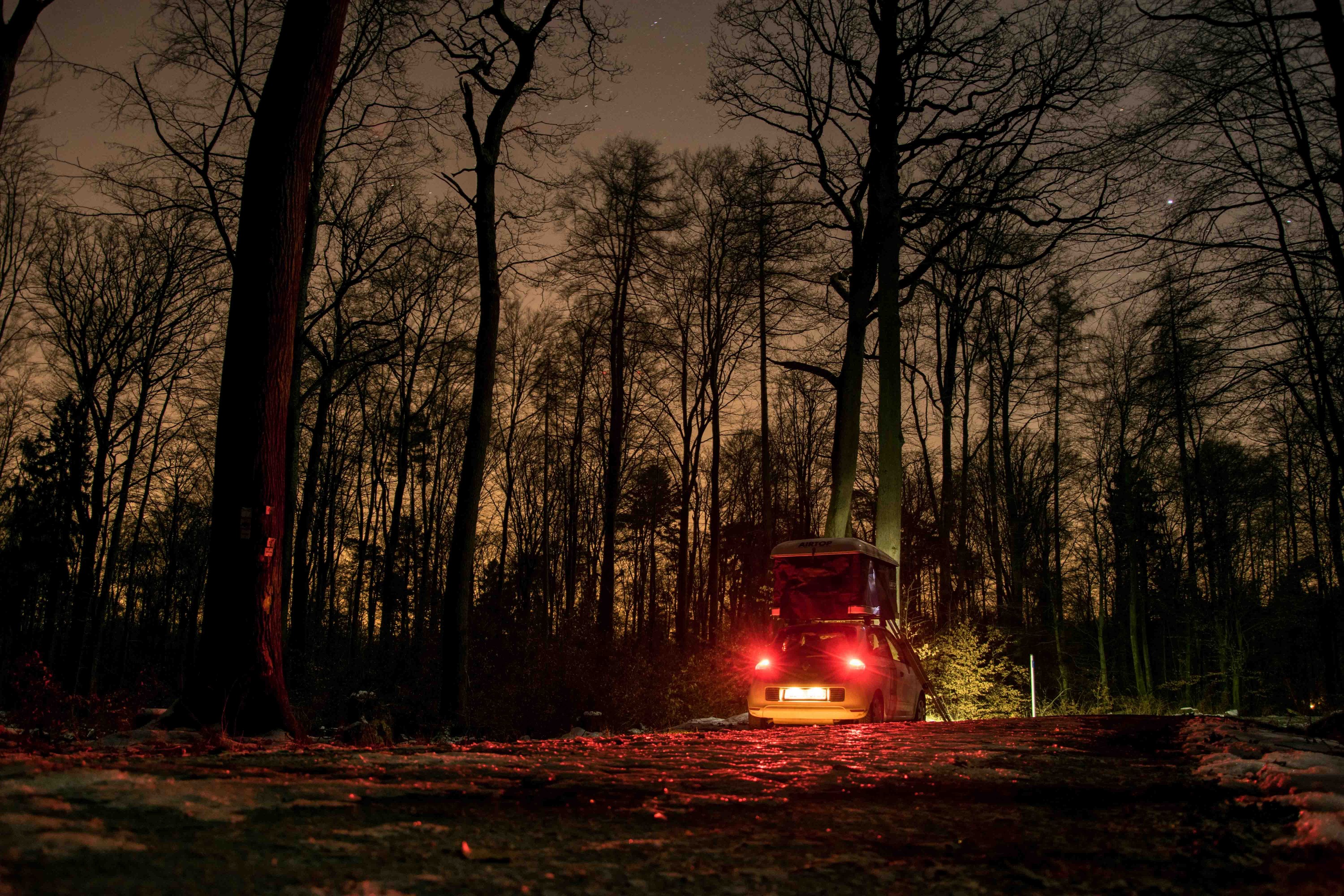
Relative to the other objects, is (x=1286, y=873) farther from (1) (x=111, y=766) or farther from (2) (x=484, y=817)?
(1) (x=111, y=766)

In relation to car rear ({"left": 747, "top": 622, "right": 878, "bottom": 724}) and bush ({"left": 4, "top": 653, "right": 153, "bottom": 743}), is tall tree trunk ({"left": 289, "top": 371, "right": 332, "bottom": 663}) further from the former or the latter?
bush ({"left": 4, "top": 653, "right": 153, "bottom": 743})

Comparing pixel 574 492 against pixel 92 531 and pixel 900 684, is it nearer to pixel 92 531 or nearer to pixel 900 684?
pixel 92 531

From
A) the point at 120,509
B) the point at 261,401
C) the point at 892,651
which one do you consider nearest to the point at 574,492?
the point at 120,509

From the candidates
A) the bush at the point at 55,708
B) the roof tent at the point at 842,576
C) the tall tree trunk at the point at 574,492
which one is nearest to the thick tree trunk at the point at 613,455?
the tall tree trunk at the point at 574,492

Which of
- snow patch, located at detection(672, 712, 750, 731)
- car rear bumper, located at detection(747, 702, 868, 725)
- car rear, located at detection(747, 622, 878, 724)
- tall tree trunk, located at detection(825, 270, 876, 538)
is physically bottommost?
snow patch, located at detection(672, 712, 750, 731)

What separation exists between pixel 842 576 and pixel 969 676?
3176 millimetres

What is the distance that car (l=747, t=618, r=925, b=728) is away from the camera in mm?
12258

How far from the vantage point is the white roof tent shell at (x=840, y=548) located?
17172mm

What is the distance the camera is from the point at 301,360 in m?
20.7

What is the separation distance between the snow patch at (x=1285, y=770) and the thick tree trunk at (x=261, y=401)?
661 cm

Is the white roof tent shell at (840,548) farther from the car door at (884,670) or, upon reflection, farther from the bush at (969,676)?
the car door at (884,670)

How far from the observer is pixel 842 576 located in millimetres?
17734

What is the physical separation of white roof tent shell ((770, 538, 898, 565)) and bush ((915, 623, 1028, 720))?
7.12ft

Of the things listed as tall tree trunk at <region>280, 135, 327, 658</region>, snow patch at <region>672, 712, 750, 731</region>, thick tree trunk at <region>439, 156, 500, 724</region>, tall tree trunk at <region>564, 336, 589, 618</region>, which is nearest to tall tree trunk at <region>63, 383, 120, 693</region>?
tall tree trunk at <region>280, 135, 327, 658</region>
